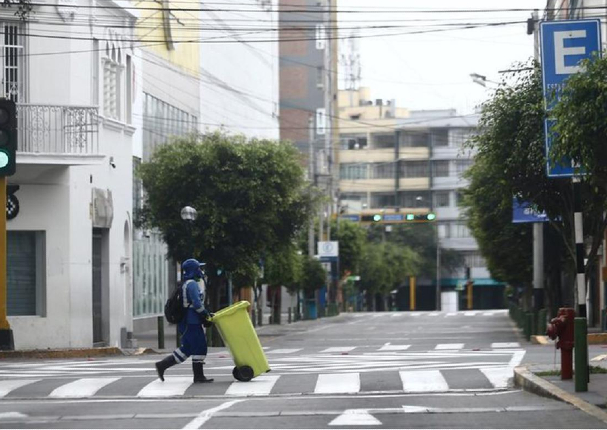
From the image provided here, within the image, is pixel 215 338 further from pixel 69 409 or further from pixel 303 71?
pixel 303 71

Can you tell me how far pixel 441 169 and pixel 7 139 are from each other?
10312 cm

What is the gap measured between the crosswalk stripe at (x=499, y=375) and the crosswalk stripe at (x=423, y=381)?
69 cm

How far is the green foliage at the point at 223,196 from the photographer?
43.6 meters

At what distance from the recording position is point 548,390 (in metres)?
16.5

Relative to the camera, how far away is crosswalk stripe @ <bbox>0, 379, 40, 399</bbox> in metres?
18.9

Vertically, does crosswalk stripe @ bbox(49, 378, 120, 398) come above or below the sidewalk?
below

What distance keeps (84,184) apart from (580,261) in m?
17.9

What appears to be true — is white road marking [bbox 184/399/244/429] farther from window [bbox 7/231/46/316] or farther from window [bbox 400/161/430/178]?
window [bbox 400/161/430/178]

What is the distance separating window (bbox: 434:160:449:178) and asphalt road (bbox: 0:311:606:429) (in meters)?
95.4

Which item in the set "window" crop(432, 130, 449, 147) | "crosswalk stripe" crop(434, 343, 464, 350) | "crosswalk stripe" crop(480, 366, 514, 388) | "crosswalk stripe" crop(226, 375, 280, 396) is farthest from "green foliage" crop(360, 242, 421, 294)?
"crosswalk stripe" crop(226, 375, 280, 396)

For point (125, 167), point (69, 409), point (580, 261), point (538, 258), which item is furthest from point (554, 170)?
point (538, 258)

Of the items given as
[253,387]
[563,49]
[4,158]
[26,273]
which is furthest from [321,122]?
[563,49]

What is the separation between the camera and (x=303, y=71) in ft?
373

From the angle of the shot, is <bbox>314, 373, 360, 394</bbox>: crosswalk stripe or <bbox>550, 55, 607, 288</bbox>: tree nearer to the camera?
<bbox>550, 55, 607, 288</bbox>: tree
